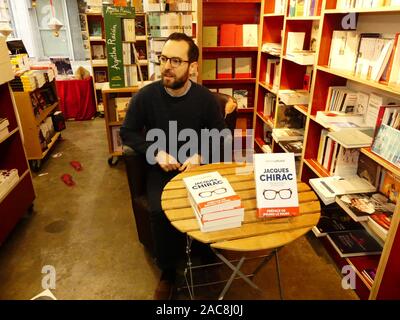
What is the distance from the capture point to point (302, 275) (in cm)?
206

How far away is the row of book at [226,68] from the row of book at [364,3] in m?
1.67

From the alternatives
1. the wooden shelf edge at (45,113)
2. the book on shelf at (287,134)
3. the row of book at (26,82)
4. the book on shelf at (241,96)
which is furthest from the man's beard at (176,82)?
the wooden shelf edge at (45,113)

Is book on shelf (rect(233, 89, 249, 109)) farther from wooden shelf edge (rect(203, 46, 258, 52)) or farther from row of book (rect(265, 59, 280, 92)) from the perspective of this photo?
wooden shelf edge (rect(203, 46, 258, 52))

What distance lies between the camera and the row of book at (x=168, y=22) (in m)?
3.25

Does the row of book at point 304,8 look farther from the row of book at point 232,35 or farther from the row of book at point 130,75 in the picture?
the row of book at point 130,75

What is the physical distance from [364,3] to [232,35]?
6.10ft

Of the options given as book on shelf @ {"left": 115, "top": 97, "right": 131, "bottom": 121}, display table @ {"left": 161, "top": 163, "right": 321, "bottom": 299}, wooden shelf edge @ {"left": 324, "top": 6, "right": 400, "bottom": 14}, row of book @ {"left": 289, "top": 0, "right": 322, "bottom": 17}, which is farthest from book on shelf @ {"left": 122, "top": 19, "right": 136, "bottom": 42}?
display table @ {"left": 161, "top": 163, "right": 321, "bottom": 299}

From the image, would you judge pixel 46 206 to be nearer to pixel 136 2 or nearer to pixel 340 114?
pixel 340 114

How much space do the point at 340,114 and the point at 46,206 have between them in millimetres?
2626

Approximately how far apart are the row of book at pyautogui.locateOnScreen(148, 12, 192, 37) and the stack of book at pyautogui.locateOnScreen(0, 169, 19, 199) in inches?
78.3

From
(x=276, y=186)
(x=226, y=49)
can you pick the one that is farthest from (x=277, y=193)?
(x=226, y=49)

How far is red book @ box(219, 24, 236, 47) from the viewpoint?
3.43 metres

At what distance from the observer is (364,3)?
5.85 ft
